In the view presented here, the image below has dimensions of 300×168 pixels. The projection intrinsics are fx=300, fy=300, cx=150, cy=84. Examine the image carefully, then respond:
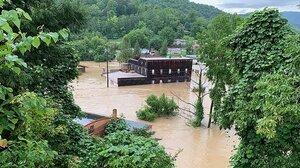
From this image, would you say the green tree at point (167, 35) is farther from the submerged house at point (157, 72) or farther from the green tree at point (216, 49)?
the green tree at point (216, 49)

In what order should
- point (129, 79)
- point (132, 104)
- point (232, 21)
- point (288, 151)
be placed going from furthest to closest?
point (129, 79) → point (132, 104) → point (232, 21) → point (288, 151)

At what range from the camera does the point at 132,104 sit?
76.3 ft

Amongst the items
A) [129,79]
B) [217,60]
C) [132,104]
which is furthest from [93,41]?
[217,60]

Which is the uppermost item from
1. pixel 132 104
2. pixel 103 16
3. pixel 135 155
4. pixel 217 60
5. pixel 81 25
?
pixel 103 16

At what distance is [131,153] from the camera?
20.0ft

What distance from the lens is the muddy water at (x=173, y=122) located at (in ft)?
44.3

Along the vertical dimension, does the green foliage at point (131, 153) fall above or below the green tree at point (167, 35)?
below

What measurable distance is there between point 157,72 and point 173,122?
1425cm

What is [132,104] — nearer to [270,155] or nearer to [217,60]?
[217,60]

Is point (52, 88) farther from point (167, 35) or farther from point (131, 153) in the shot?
point (167, 35)

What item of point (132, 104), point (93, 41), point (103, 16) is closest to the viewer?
point (132, 104)

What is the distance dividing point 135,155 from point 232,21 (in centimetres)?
1209

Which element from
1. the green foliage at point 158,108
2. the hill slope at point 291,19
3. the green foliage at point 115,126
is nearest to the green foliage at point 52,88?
the green foliage at point 115,126

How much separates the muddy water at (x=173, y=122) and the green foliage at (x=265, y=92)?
2675 millimetres
